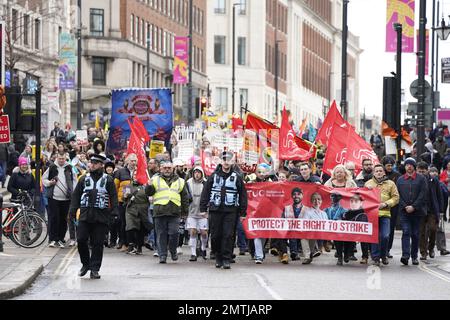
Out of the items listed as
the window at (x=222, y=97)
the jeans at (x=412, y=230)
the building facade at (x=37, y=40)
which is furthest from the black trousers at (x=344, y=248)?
the window at (x=222, y=97)

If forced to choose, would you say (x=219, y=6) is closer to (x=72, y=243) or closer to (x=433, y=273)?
(x=72, y=243)

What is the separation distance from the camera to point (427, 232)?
25.5 meters

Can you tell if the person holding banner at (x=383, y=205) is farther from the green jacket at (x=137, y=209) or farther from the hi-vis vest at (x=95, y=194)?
the hi-vis vest at (x=95, y=194)

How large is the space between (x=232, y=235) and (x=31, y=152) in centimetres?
1671

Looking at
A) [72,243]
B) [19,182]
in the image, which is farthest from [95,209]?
[19,182]

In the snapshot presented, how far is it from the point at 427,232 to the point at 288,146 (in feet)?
17.0

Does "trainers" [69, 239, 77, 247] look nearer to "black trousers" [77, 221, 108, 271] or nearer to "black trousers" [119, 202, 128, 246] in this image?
"black trousers" [119, 202, 128, 246]

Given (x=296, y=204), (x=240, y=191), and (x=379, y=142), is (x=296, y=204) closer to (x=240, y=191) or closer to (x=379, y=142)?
(x=240, y=191)

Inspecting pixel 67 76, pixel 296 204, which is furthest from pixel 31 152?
pixel 67 76

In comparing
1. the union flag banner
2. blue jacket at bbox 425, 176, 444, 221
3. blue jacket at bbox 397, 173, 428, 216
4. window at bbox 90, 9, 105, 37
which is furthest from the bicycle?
window at bbox 90, 9, 105, 37

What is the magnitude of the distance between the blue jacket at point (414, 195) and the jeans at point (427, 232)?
866mm

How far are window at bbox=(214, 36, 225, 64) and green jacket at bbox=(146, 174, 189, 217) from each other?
327 feet

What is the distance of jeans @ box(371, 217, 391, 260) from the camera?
23.8 meters
